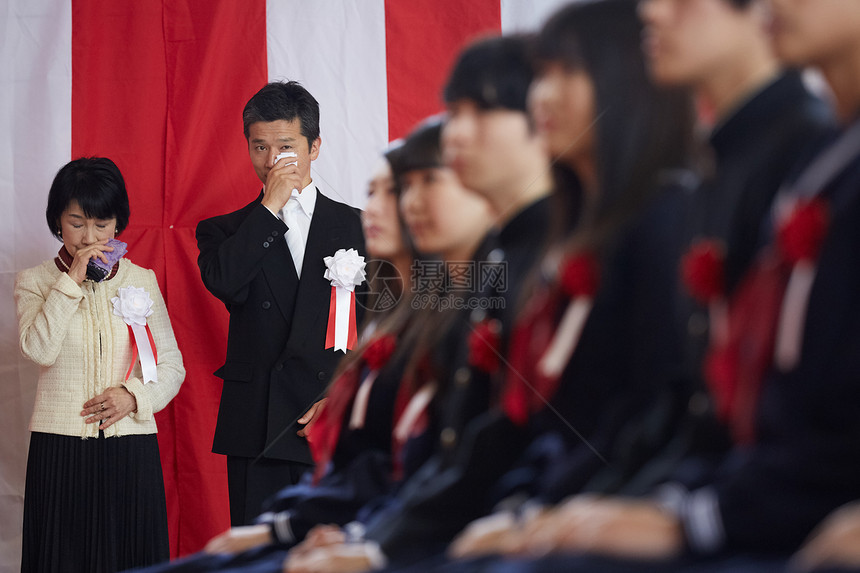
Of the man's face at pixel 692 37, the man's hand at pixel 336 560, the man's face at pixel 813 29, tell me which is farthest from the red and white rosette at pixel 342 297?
the man's face at pixel 813 29

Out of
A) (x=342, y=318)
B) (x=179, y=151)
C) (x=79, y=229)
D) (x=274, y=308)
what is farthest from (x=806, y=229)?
(x=179, y=151)

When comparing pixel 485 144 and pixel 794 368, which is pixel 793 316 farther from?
pixel 485 144

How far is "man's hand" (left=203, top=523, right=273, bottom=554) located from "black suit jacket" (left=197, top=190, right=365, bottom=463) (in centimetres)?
65

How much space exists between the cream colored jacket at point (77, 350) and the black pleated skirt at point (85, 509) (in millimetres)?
44

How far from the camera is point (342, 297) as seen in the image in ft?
4.99

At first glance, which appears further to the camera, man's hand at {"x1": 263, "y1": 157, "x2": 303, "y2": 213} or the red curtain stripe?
the red curtain stripe

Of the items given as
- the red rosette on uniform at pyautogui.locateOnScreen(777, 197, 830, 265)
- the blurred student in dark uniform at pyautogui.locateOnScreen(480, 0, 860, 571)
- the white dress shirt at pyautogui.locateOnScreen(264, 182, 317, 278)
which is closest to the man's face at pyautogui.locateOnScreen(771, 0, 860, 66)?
the blurred student in dark uniform at pyautogui.locateOnScreen(480, 0, 860, 571)

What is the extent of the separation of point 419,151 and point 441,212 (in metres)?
0.08

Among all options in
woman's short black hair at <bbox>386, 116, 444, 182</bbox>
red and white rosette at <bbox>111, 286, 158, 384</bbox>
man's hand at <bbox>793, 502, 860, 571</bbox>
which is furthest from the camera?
red and white rosette at <bbox>111, 286, 158, 384</bbox>

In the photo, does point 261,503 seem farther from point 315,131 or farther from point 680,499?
point 680,499

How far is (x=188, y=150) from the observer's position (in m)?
2.15

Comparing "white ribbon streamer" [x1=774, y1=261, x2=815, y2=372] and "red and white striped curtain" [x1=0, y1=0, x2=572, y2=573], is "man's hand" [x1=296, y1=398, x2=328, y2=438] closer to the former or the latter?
"red and white striped curtain" [x1=0, y1=0, x2=572, y2=573]

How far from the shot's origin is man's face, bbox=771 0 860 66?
514 millimetres

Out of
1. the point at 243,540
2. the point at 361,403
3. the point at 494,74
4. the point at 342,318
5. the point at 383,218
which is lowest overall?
the point at 243,540
